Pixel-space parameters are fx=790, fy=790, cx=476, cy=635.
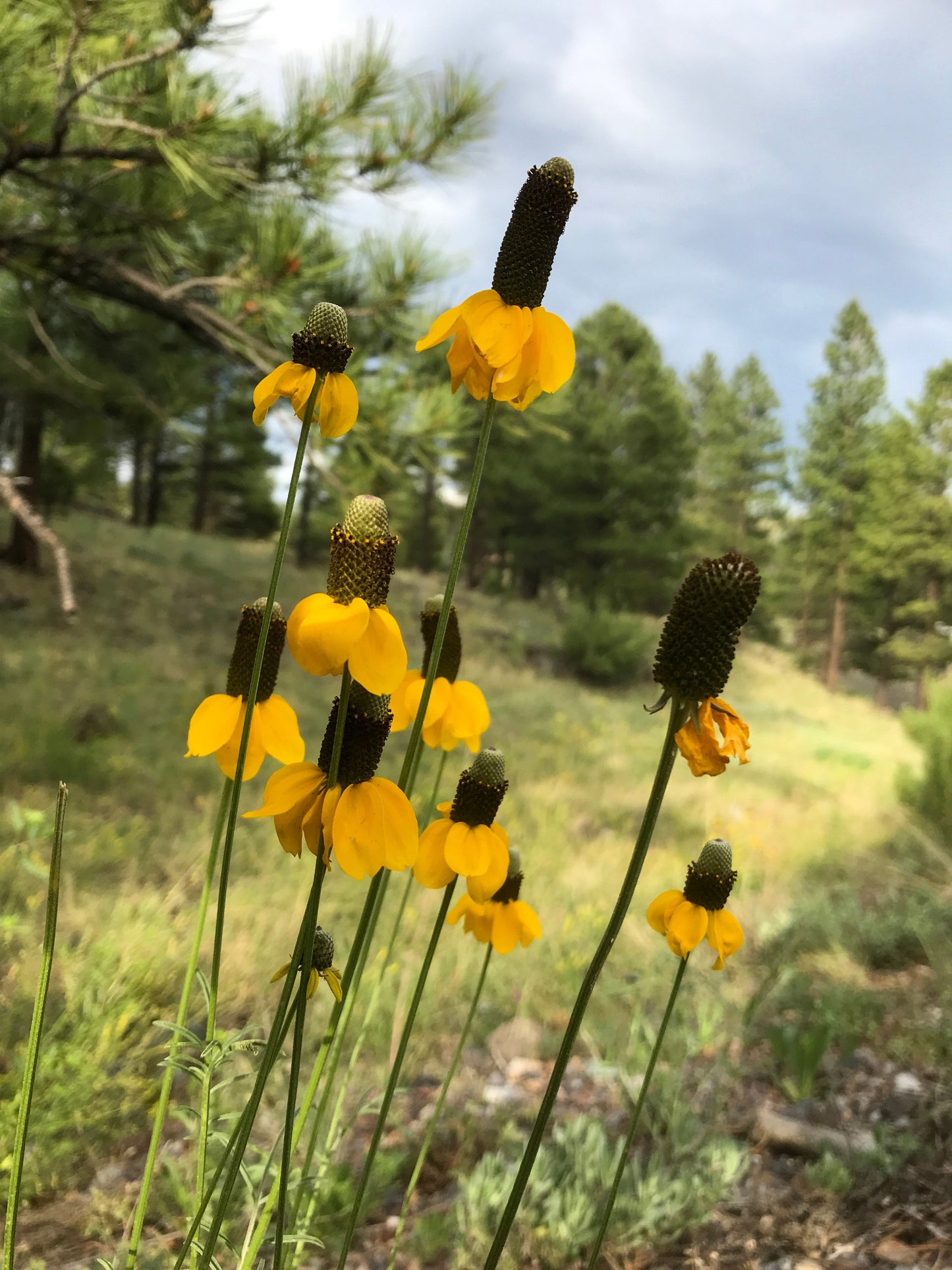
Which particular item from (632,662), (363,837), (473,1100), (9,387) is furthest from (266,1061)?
(632,662)

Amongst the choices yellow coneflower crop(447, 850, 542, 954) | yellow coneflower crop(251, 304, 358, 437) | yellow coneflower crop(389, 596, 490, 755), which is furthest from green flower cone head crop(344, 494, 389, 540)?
yellow coneflower crop(447, 850, 542, 954)

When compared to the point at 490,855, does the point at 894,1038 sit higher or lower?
lower

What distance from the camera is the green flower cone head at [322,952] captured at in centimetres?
88

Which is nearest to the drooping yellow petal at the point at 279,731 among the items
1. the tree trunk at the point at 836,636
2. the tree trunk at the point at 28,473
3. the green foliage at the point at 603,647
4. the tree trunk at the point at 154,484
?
the tree trunk at the point at 28,473

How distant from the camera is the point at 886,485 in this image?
1966 centimetres

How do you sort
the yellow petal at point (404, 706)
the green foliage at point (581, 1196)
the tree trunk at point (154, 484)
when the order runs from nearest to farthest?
1. the yellow petal at point (404, 706)
2. the green foliage at point (581, 1196)
3. the tree trunk at point (154, 484)

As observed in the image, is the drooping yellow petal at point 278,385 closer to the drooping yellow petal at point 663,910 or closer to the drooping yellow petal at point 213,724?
the drooping yellow petal at point 213,724

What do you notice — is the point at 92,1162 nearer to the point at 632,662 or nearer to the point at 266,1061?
the point at 266,1061

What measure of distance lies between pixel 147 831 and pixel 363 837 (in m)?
Result: 3.75

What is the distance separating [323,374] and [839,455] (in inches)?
972

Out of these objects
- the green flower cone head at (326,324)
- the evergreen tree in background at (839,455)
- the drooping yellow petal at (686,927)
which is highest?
the evergreen tree in background at (839,455)

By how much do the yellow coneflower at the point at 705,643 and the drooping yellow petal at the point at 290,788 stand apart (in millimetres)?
→ 316

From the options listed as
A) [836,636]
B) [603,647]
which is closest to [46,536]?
[603,647]

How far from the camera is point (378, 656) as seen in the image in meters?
0.63
